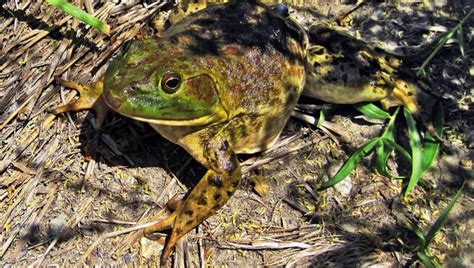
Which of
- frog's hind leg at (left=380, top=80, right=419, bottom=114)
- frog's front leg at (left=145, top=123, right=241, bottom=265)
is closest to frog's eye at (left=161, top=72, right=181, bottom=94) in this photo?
frog's front leg at (left=145, top=123, right=241, bottom=265)

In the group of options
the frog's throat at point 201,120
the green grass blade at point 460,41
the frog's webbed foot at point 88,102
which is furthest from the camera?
the green grass blade at point 460,41

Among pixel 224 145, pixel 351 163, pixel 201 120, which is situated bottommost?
pixel 351 163

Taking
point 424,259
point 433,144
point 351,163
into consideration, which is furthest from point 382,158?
point 424,259

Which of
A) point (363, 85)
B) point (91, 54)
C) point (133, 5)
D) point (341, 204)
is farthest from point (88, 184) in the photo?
point (363, 85)

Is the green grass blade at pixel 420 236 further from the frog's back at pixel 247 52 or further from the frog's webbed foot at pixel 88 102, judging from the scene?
the frog's webbed foot at pixel 88 102

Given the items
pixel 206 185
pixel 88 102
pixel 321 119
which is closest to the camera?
pixel 206 185

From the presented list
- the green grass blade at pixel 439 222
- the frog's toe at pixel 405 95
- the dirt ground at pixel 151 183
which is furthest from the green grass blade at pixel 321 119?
the green grass blade at pixel 439 222

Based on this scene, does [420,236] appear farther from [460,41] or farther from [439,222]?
[460,41]
